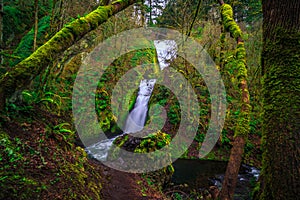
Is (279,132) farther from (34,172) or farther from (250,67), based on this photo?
(250,67)

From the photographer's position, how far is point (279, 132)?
1.79 metres

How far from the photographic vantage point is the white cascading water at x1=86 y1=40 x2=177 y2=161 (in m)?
10.7

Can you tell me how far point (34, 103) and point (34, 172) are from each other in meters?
3.44

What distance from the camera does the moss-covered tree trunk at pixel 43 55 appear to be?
3.79m

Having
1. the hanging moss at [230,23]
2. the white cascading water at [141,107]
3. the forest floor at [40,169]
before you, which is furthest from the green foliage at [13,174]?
the white cascading water at [141,107]

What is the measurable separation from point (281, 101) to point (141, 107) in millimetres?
13546

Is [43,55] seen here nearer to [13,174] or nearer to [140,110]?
[13,174]

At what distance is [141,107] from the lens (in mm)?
15297

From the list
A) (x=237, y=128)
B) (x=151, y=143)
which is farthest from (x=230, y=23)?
(x=151, y=143)

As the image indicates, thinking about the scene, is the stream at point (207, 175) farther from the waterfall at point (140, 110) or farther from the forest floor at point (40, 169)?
the waterfall at point (140, 110)

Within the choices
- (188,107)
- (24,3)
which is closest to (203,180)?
(188,107)

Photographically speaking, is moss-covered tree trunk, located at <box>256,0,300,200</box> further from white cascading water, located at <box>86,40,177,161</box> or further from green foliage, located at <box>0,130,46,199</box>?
white cascading water, located at <box>86,40,177,161</box>

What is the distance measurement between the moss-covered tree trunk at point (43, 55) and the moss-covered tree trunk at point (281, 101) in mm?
2911

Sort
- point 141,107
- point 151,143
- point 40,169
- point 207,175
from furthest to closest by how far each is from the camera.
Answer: point 141,107, point 207,175, point 151,143, point 40,169
